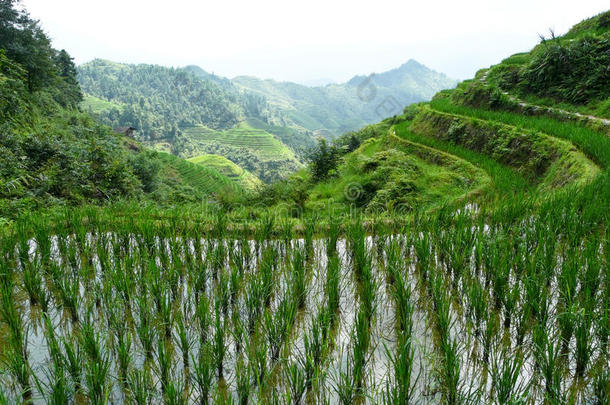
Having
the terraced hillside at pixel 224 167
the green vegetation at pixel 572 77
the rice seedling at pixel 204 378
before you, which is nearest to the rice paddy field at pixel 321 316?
the rice seedling at pixel 204 378

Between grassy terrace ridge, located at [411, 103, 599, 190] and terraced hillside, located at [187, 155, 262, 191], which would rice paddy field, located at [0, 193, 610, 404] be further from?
terraced hillside, located at [187, 155, 262, 191]

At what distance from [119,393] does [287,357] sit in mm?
1121

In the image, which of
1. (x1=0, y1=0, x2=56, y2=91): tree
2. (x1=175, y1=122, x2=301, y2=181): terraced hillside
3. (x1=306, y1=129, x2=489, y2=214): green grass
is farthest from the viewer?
(x1=175, y1=122, x2=301, y2=181): terraced hillside

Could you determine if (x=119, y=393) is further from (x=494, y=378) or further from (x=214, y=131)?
(x=214, y=131)

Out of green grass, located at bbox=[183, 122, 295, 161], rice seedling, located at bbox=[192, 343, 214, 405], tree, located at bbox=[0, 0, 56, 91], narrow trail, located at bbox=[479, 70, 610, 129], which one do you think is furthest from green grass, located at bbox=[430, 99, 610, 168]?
green grass, located at bbox=[183, 122, 295, 161]

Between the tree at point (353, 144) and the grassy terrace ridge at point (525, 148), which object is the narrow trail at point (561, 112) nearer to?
the grassy terrace ridge at point (525, 148)

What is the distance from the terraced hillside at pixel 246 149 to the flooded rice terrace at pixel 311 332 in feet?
246

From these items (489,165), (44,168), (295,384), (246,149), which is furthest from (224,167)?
(295,384)

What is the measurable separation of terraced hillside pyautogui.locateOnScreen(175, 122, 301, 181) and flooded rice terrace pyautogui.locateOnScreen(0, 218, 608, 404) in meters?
75.1

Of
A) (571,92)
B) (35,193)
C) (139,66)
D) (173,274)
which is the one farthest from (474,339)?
(139,66)

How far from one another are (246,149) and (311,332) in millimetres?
104735

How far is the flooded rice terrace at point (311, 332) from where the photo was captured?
6.56ft

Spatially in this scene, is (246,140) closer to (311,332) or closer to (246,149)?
(246,149)

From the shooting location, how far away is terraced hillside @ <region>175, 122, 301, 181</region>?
9038cm
